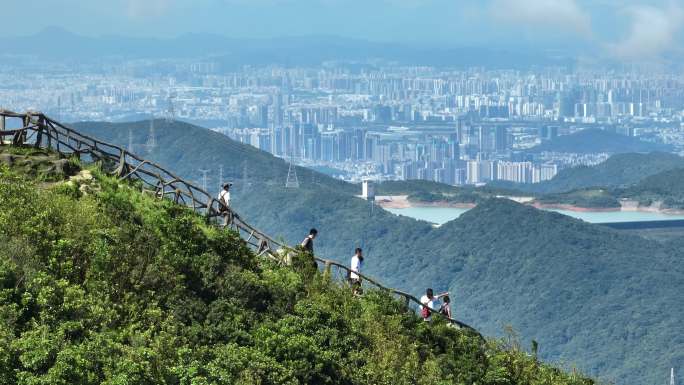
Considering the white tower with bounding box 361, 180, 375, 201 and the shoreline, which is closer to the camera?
the shoreline

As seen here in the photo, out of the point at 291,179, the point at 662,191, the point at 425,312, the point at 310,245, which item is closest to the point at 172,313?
the point at 310,245

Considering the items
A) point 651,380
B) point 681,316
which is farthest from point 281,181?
point 651,380

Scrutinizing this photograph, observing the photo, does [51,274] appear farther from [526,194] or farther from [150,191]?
[526,194]

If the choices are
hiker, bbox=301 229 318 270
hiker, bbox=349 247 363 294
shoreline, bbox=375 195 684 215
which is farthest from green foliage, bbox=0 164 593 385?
shoreline, bbox=375 195 684 215

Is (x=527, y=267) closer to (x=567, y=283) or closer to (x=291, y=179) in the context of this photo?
(x=567, y=283)

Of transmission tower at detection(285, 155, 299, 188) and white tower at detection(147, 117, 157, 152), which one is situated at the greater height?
white tower at detection(147, 117, 157, 152)

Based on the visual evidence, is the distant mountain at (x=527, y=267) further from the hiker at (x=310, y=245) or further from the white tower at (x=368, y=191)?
the hiker at (x=310, y=245)

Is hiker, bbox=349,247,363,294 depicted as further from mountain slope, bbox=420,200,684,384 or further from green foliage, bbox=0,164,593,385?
mountain slope, bbox=420,200,684,384
